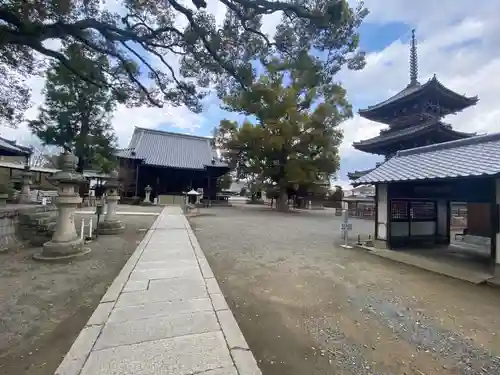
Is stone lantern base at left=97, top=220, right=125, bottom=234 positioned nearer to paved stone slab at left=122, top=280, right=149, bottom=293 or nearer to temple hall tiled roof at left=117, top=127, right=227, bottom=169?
paved stone slab at left=122, top=280, right=149, bottom=293

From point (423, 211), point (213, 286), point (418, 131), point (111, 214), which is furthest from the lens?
point (418, 131)

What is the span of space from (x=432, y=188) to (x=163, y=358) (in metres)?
7.92

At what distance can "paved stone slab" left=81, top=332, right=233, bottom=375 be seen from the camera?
6.86ft

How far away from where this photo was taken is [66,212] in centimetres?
578

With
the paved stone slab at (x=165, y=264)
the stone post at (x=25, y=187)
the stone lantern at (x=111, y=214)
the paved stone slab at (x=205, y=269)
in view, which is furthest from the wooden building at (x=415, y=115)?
the stone post at (x=25, y=187)

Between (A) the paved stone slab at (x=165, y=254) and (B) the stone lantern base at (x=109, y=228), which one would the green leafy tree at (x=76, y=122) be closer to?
(B) the stone lantern base at (x=109, y=228)

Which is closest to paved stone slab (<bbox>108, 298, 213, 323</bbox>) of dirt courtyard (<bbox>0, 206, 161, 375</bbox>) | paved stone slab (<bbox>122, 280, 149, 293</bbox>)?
dirt courtyard (<bbox>0, 206, 161, 375</bbox>)

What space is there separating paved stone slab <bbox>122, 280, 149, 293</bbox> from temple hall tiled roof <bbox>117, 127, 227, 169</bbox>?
862 inches

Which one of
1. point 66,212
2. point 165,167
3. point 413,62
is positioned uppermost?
point 413,62

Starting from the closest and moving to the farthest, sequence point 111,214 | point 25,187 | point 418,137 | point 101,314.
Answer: point 101,314, point 111,214, point 418,137, point 25,187

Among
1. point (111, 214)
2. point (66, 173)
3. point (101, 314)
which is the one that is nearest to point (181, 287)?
point (101, 314)

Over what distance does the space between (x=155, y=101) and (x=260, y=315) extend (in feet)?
25.9

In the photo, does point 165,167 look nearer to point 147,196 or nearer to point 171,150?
point 147,196

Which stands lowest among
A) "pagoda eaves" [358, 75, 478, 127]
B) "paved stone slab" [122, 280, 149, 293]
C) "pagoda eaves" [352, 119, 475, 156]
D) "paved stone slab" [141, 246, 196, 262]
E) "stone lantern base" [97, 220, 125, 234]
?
"paved stone slab" [122, 280, 149, 293]
